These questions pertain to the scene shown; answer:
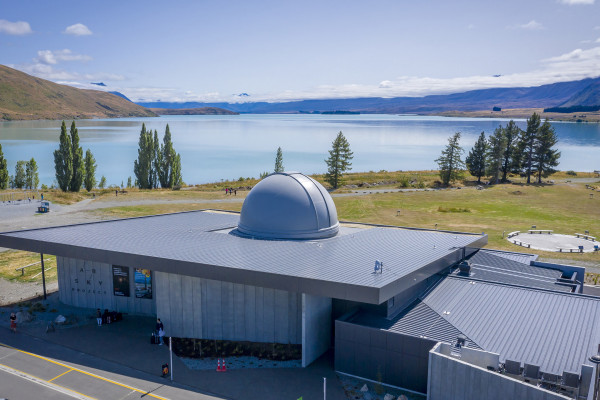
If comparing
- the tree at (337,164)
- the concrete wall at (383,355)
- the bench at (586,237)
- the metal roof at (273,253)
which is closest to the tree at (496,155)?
the tree at (337,164)

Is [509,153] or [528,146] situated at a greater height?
[528,146]

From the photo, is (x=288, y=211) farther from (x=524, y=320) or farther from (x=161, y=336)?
(x=524, y=320)

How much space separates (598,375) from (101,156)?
16995 cm

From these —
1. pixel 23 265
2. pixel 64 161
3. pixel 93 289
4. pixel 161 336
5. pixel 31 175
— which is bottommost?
pixel 23 265

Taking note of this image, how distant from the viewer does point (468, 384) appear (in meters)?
17.4

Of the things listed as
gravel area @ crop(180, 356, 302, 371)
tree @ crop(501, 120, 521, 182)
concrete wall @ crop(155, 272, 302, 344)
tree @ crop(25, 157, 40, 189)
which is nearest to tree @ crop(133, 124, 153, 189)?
tree @ crop(25, 157, 40, 189)

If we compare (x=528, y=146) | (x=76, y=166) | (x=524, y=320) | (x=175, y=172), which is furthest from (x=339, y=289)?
(x=528, y=146)

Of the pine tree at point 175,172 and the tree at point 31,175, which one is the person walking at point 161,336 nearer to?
the pine tree at point 175,172

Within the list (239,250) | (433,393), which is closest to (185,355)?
(239,250)

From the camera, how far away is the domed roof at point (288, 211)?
28453 mm

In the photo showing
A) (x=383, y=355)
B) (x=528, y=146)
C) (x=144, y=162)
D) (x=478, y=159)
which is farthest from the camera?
(x=478, y=159)

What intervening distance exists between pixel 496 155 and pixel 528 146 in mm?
7538

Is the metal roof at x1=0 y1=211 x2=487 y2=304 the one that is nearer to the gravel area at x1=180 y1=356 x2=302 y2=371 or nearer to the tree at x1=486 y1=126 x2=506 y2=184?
the gravel area at x1=180 y1=356 x2=302 y2=371

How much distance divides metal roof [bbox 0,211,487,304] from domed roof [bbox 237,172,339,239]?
0.81 meters
